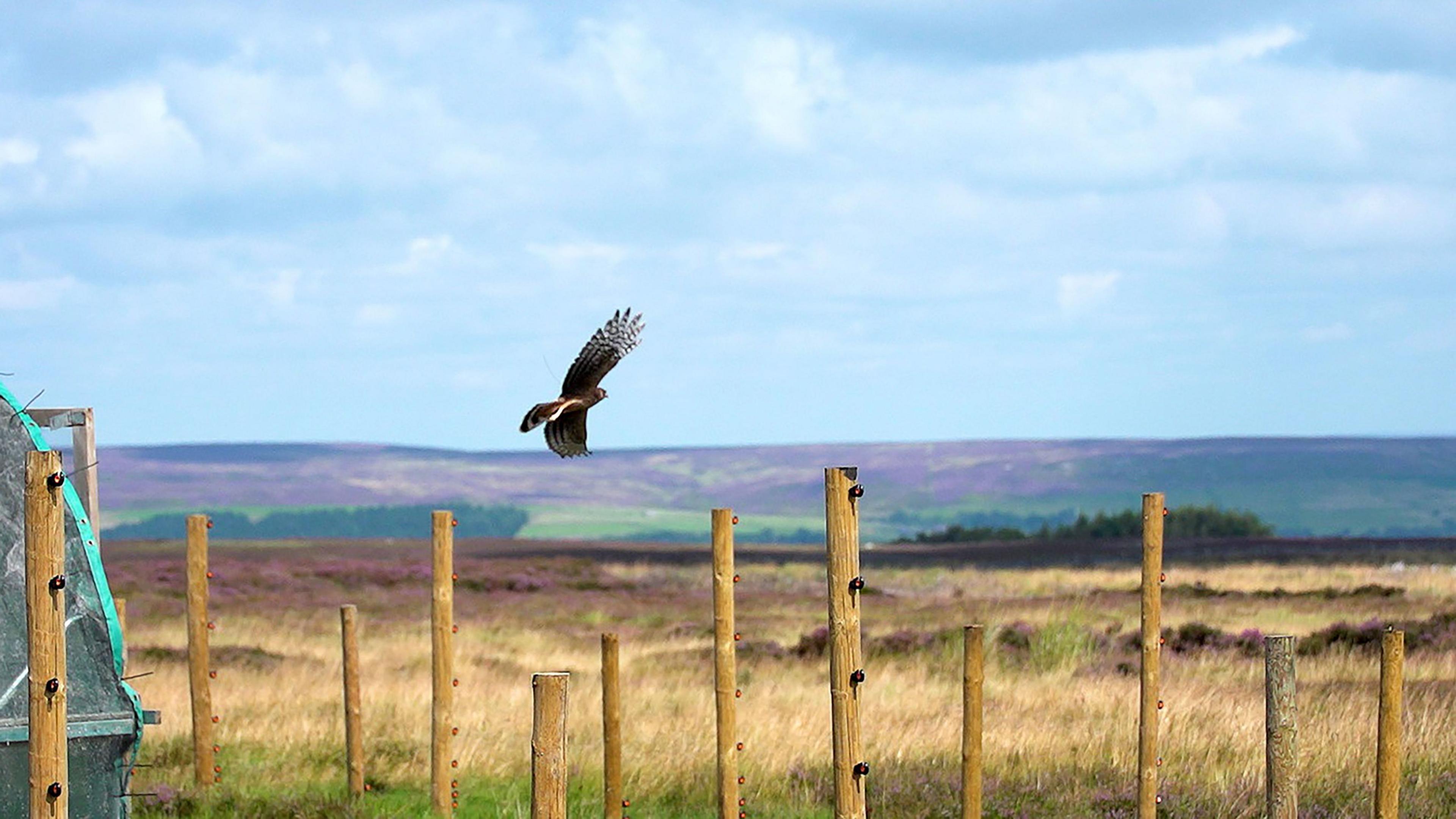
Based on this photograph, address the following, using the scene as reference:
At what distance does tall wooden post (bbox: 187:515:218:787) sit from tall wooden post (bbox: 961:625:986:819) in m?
6.68

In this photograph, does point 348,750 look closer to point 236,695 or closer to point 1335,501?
point 236,695

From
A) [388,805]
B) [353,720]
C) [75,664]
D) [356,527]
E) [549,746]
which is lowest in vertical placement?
[356,527]

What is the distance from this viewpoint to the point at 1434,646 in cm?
2228

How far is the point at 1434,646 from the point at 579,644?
1339 centimetres

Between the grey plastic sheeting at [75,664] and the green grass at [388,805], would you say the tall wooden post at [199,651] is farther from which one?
the grey plastic sheeting at [75,664]

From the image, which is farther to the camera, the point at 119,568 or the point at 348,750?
the point at 119,568

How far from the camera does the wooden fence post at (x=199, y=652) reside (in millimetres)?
14227

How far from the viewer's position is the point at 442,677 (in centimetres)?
1284

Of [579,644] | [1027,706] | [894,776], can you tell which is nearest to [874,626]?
[579,644]

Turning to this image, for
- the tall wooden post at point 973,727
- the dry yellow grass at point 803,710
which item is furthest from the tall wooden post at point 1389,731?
the tall wooden post at point 973,727

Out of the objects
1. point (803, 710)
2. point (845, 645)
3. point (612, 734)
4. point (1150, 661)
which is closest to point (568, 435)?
point (845, 645)

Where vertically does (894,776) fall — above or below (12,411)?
below

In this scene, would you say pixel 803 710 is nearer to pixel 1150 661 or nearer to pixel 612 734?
pixel 612 734

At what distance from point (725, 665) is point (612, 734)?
124 cm
